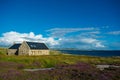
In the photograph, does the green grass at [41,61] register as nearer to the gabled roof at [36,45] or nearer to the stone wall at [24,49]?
the stone wall at [24,49]

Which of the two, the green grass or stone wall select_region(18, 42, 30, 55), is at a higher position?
stone wall select_region(18, 42, 30, 55)

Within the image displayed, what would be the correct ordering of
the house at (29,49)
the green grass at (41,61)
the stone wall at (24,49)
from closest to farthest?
the green grass at (41,61) → the stone wall at (24,49) → the house at (29,49)

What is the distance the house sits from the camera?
317 feet

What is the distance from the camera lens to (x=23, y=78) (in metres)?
16.6

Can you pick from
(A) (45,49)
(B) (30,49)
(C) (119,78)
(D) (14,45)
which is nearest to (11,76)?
(C) (119,78)

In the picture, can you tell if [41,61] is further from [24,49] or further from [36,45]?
[36,45]

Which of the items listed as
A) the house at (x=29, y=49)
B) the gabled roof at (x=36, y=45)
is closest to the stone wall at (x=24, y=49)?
the house at (x=29, y=49)

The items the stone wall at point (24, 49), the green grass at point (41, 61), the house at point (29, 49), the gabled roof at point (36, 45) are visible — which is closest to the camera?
the green grass at point (41, 61)

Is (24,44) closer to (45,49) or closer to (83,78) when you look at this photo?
(45,49)

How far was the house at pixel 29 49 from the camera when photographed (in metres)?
96.8

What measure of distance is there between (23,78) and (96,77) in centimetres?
627

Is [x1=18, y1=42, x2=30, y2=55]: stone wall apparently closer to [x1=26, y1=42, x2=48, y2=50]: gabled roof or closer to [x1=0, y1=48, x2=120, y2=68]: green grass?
[x1=26, y1=42, x2=48, y2=50]: gabled roof

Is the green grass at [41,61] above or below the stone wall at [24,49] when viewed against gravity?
below

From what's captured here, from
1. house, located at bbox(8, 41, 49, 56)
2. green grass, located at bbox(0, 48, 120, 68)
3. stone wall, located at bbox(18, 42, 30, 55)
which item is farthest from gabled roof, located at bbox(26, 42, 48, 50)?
green grass, located at bbox(0, 48, 120, 68)
